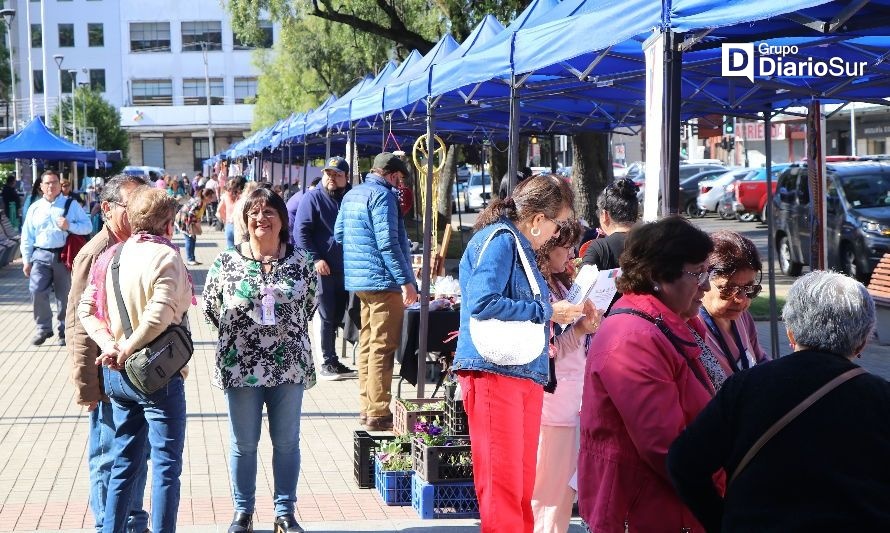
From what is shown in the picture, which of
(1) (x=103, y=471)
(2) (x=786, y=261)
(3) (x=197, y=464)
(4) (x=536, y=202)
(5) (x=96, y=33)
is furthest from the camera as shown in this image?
(5) (x=96, y=33)

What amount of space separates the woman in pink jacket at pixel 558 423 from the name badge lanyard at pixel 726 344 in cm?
125

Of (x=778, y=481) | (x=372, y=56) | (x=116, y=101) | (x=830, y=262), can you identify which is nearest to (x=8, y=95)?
(x=116, y=101)

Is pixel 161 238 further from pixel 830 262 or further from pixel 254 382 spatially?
pixel 830 262

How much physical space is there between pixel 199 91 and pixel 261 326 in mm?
81026

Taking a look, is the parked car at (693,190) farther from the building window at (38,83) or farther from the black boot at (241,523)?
the building window at (38,83)

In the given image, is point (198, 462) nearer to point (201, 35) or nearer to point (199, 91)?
point (201, 35)

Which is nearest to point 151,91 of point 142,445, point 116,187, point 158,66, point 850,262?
point 158,66

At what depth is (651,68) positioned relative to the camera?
220 inches

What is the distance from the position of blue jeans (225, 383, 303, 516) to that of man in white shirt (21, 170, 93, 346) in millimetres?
7321

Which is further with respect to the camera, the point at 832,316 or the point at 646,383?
the point at 646,383

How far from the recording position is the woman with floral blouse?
579 centimetres

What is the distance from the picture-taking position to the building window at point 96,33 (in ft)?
278

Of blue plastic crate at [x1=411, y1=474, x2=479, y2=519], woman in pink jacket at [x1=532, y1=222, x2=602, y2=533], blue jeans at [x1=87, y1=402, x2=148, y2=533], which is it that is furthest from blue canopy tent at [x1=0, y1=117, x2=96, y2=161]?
woman in pink jacket at [x1=532, y1=222, x2=602, y2=533]

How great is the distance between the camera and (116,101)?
278 feet
